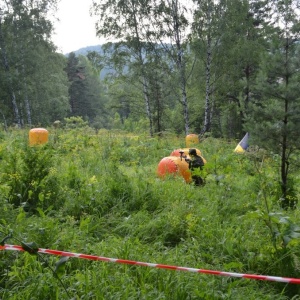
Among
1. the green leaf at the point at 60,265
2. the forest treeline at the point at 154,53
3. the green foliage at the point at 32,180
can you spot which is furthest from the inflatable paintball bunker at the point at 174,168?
the forest treeline at the point at 154,53

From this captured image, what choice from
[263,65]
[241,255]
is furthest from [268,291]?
[263,65]

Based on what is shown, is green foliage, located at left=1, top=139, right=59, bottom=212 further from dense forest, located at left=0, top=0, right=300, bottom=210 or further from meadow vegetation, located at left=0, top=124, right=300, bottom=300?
dense forest, located at left=0, top=0, right=300, bottom=210

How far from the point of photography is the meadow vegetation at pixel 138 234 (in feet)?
7.66

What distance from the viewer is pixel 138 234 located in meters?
3.35

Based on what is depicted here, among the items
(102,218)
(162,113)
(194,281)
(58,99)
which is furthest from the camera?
(58,99)

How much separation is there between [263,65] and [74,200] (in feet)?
10.9

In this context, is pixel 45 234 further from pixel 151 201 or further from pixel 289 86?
pixel 289 86

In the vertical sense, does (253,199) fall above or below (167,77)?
below

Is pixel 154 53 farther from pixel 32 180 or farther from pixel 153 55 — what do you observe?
pixel 32 180

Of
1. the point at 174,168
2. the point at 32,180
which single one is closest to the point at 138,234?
the point at 32,180

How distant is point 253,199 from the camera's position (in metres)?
4.33

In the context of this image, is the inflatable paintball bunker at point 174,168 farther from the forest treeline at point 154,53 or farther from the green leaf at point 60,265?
the forest treeline at point 154,53

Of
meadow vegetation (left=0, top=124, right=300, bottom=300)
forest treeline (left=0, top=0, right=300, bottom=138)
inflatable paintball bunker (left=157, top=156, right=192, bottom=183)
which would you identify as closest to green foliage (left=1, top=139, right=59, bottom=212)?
meadow vegetation (left=0, top=124, right=300, bottom=300)

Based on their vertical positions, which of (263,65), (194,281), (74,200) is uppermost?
(263,65)
